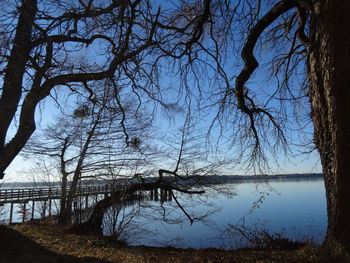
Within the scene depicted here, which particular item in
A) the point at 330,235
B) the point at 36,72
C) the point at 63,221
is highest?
the point at 36,72

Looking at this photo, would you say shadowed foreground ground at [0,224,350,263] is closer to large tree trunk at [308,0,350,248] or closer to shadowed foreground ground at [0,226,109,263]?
shadowed foreground ground at [0,226,109,263]

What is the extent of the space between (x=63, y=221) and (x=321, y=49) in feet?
29.4

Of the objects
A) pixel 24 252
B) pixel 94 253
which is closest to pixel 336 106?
pixel 94 253

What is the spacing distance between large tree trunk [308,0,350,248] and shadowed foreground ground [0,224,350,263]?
1.88ft

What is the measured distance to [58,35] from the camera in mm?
4496

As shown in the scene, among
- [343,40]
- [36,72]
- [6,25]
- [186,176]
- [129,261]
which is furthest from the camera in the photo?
[186,176]

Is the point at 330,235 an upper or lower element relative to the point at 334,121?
lower

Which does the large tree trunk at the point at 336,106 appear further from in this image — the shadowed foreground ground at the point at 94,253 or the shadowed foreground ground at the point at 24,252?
the shadowed foreground ground at the point at 24,252

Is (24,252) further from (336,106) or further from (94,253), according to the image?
(336,106)

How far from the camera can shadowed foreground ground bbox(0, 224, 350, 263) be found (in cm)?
341

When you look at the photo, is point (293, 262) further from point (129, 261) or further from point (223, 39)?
point (223, 39)

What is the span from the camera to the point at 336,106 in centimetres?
304

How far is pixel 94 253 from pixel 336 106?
165 inches

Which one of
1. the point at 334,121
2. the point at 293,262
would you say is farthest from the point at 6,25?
the point at 293,262
